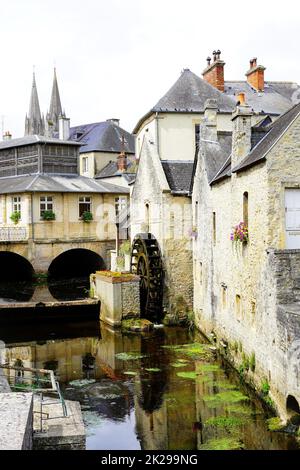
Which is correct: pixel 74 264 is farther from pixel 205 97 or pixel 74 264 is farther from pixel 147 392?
pixel 147 392

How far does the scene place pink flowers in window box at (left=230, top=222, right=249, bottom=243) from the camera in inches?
474

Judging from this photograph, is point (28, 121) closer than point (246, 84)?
No

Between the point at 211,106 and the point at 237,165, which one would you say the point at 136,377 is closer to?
the point at 237,165

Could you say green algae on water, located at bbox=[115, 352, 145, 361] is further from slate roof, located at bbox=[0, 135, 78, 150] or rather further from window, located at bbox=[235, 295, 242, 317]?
slate roof, located at bbox=[0, 135, 78, 150]

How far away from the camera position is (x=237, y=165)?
1298 centimetres

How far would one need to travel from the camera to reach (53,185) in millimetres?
29000

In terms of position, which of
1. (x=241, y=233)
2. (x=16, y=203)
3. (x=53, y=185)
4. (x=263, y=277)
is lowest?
(x=263, y=277)

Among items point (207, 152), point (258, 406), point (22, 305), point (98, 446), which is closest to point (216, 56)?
point (207, 152)

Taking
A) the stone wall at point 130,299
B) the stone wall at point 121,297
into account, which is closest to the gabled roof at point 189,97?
the stone wall at point 121,297

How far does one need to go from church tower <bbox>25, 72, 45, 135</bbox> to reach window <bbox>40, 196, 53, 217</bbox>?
1303 inches

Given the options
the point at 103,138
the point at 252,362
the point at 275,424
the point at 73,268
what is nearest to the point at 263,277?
the point at 252,362

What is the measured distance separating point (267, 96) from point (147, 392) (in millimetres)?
16062

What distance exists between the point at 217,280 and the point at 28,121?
1991 inches

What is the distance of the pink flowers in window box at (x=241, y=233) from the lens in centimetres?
1205
